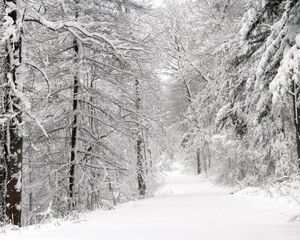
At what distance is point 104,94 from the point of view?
1146cm

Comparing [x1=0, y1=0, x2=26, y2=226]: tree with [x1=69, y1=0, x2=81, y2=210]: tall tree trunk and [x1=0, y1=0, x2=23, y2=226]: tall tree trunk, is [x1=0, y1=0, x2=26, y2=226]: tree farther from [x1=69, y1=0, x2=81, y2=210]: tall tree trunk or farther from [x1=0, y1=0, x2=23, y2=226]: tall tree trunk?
[x1=69, y1=0, x2=81, y2=210]: tall tree trunk

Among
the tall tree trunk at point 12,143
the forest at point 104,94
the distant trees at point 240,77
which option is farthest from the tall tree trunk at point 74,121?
the distant trees at point 240,77

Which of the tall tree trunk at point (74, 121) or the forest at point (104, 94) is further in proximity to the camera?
the tall tree trunk at point (74, 121)

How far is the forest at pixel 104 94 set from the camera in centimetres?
689

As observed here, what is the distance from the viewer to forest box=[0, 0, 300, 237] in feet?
22.6

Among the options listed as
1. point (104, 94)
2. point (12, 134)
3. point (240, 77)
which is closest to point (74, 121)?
point (104, 94)

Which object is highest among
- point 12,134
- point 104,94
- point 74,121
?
point 104,94

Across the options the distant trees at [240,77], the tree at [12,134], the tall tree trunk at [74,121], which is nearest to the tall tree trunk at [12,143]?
the tree at [12,134]

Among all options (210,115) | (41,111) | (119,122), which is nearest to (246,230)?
(119,122)

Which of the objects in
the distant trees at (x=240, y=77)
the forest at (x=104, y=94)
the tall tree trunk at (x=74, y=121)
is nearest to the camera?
the distant trees at (x=240, y=77)

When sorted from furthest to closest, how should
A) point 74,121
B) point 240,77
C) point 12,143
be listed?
point 240,77 → point 74,121 → point 12,143

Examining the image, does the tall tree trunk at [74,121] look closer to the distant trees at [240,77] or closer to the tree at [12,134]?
the tree at [12,134]

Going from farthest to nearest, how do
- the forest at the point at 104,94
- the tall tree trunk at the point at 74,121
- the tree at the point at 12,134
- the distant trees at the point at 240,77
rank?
the tall tree trunk at the point at 74,121, the tree at the point at 12,134, the forest at the point at 104,94, the distant trees at the point at 240,77

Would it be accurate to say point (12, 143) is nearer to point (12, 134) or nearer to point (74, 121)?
point (12, 134)
